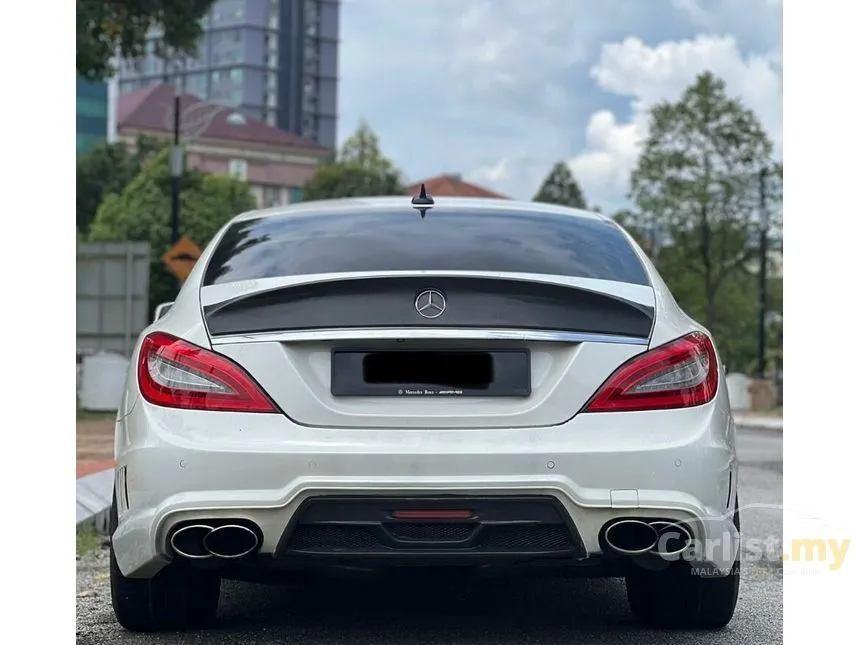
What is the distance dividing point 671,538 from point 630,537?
0.42 feet

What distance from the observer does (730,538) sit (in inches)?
161

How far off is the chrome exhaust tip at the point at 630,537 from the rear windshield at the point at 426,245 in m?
0.84

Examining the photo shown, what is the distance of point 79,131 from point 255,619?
127 meters

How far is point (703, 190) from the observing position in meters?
43.8

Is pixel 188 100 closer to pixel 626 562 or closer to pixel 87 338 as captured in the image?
pixel 87 338

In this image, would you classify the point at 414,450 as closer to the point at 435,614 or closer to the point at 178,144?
the point at 435,614

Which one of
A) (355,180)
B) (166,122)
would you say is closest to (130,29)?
(355,180)

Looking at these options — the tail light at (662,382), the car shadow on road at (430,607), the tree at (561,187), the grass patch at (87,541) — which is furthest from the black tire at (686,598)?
the tree at (561,187)

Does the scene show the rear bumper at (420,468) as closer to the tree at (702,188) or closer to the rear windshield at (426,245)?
the rear windshield at (426,245)

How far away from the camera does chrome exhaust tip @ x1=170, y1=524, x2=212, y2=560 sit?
12.8 ft

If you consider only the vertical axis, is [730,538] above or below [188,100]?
below

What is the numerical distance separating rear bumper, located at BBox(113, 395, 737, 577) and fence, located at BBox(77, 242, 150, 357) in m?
15.8

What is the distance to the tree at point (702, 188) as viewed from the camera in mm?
43375
